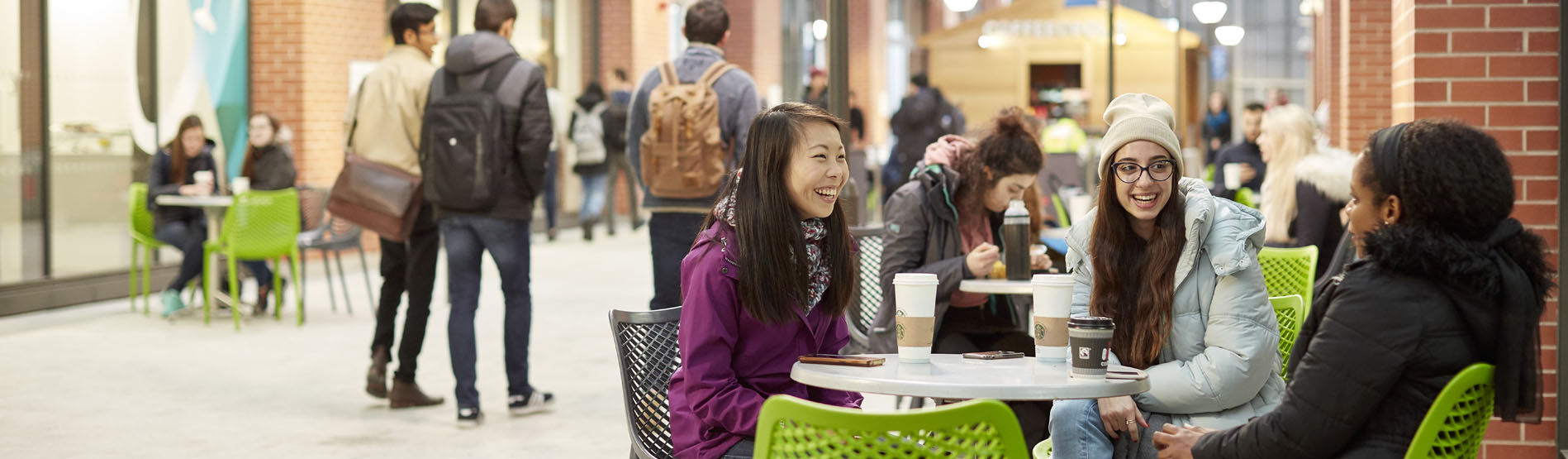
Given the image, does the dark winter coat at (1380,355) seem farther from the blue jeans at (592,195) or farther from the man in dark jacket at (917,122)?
the blue jeans at (592,195)

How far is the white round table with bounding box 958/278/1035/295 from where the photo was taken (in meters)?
4.27

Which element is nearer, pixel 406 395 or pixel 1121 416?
pixel 1121 416

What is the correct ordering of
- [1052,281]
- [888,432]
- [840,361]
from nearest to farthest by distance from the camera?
[888,432] < [840,361] < [1052,281]

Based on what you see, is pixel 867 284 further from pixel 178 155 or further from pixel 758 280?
pixel 178 155

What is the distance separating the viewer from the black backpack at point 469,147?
213 inches

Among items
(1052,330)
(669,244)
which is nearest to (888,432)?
(1052,330)

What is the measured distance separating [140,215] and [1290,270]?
6.80 m

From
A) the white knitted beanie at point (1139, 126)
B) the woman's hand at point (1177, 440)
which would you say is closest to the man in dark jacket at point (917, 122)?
the white knitted beanie at point (1139, 126)

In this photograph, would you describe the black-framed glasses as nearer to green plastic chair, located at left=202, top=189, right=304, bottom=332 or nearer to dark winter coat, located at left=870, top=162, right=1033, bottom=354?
dark winter coat, located at left=870, top=162, right=1033, bottom=354

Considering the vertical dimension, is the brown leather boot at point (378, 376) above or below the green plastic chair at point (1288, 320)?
below

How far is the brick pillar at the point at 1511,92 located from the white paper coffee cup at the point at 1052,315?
6.18ft

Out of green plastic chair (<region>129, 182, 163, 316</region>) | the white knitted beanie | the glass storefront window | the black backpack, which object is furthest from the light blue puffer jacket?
the glass storefront window

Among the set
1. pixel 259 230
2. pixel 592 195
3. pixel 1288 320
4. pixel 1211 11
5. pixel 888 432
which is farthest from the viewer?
pixel 1211 11

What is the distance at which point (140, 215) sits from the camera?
9.06 m
